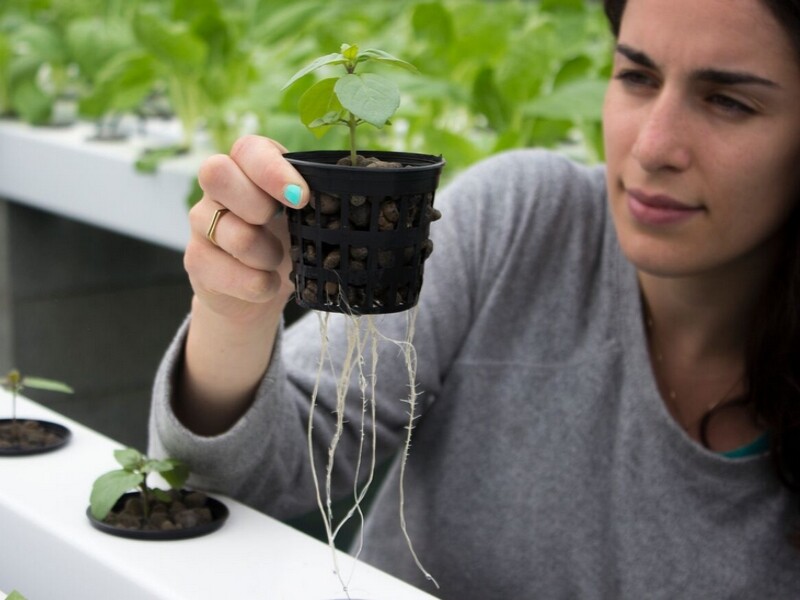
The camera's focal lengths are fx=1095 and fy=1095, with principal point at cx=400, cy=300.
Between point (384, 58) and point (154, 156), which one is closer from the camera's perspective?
point (384, 58)

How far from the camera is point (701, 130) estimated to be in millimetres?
840

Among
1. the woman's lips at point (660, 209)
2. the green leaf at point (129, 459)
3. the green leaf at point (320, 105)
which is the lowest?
the green leaf at point (129, 459)

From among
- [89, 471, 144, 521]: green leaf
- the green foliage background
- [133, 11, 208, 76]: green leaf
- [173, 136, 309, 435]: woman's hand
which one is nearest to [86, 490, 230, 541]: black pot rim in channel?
[89, 471, 144, 521]: green leaf

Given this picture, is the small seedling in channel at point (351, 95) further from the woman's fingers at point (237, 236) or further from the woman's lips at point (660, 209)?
the woman's lips at point (660, 209)

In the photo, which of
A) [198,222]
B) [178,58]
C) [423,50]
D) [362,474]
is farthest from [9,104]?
[198,222]

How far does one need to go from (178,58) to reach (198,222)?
1047mm

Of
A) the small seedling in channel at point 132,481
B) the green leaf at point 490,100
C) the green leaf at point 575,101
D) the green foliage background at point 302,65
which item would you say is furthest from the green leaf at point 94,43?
the small seedling in channel at point 132,481

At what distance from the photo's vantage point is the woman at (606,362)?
2.72 feet

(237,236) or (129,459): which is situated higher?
(237,236)

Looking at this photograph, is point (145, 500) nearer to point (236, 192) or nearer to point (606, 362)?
point (236, 192)

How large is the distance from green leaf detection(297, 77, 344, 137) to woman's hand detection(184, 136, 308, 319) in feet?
0.09

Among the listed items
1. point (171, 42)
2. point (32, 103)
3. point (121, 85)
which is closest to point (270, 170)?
point (171, 42)

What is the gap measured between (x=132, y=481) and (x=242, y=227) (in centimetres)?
19

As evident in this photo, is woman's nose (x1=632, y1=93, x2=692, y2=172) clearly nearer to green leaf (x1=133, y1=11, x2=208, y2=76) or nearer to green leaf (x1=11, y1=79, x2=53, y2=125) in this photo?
green leaf (x1=133, y1=11, x2=208, y2=76)
